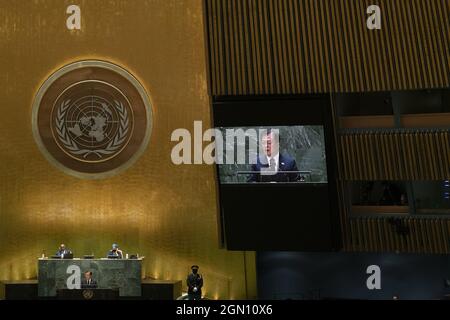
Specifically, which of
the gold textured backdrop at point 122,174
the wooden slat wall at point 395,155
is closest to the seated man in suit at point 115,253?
the gold textured backdrop at point 122,174

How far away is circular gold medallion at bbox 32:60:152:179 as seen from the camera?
41.0ft

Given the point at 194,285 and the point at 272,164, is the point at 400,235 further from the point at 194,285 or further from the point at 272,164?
the point at 194,285

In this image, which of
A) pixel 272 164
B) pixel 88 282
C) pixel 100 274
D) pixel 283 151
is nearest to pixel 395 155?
pixel 283 151

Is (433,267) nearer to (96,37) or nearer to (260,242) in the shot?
(260,242)

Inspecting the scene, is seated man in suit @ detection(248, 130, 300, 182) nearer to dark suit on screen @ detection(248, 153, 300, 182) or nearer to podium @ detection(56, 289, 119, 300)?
dark suit on screen @ detection(248, 153, 300, 182)

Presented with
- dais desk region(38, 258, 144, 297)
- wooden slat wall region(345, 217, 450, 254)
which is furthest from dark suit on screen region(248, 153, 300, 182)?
dais desk region(38, 258, 144, 297)

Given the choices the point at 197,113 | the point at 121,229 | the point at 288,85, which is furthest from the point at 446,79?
the point at 121,229

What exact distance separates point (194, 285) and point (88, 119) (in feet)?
13.7

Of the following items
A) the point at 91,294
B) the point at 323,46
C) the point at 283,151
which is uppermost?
the point at 323,46

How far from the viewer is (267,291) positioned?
1220 cm

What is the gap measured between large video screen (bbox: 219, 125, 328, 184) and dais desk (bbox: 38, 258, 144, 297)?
3072 millimetres

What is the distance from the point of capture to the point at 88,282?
37.5 feet
